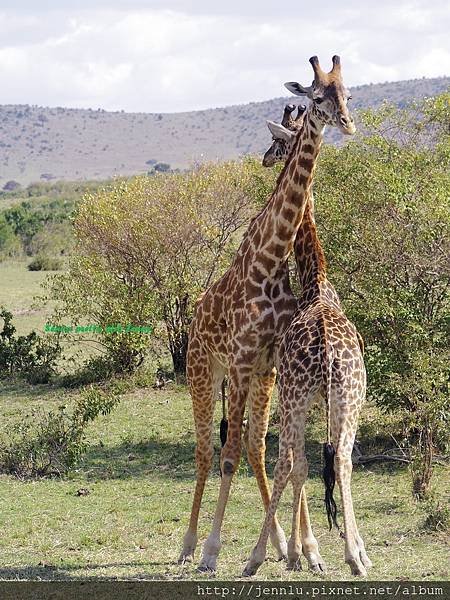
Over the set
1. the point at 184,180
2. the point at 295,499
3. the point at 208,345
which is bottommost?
the point at 295,499

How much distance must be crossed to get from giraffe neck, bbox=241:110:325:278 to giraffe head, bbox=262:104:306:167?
54cm

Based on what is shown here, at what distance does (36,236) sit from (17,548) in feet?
91.2

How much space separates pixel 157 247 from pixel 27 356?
2945 millimetres

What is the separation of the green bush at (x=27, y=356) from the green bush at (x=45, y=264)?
14.2 metres

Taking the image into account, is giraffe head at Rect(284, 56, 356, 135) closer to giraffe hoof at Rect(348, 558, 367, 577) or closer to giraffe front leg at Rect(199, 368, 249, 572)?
giraffe front leg at Rect(199, 368, 249, 572)

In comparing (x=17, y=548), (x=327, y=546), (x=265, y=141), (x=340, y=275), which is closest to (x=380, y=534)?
(x=327, y=546)

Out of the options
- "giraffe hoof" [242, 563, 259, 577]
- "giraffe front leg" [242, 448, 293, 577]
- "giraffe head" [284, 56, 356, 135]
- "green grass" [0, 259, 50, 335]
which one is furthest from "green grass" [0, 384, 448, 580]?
"green grass" [0, 259, 50, 335]

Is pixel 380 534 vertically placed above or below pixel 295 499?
below

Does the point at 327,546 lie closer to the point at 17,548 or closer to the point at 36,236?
the point at 17,548

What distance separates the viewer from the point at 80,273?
50.6ft

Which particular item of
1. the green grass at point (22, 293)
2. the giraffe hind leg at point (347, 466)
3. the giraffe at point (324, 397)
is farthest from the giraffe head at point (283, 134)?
the green grass at point (22, 293)

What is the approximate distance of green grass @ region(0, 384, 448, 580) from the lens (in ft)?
23.8

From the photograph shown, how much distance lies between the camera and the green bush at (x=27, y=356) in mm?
15938

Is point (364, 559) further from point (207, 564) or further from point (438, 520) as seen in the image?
point (438, 520)
